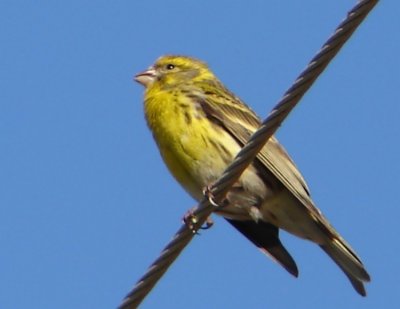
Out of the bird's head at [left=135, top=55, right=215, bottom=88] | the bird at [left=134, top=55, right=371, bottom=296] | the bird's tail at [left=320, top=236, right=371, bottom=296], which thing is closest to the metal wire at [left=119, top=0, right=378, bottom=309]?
the bird at [left=134, top=55, right=371, bottom=296]

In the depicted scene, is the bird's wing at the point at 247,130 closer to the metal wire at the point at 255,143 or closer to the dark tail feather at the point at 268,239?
the dark tail feather at the point at 268,239

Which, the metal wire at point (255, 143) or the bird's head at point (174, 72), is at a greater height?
the bird's head at point (174, 72)

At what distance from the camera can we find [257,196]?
7.71 metres

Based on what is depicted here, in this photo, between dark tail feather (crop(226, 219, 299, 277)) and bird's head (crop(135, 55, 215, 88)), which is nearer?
dark tail feather (crop(226, 219, 299, 277))

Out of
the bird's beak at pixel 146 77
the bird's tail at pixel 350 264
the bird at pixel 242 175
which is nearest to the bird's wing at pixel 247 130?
the bird at pixel 242 175

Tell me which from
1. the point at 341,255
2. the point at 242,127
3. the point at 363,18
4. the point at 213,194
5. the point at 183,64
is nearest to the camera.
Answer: the point at 363,18

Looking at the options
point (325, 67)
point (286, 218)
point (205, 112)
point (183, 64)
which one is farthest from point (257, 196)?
point (325, 67)

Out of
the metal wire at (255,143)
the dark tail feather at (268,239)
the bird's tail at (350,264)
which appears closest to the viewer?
the metal wire at (255,143)

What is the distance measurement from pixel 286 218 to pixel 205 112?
996mm

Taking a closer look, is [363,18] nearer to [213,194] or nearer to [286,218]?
[213,194]

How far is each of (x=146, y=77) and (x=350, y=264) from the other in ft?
8.12

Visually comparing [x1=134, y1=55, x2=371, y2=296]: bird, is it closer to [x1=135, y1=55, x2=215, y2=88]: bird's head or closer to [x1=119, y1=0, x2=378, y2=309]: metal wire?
[x1=135, y1=55, x2=215, y2=88]: bird's head

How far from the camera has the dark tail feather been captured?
7.74m

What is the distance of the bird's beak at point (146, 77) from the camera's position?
8773 millimetres
